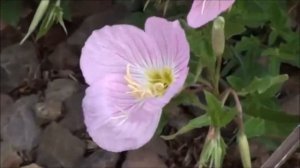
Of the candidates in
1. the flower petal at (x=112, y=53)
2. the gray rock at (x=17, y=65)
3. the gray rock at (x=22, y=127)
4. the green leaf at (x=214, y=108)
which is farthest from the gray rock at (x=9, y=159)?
the green leaf at (x=214, y=108)

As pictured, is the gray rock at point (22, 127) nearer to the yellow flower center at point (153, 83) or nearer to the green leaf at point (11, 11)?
the green leaf at point (11, 11)

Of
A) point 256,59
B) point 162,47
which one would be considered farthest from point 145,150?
point 162,47

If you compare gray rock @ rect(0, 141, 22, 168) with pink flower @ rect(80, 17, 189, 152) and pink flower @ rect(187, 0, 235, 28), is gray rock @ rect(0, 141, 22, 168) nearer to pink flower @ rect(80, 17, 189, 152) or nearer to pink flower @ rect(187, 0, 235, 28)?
pink flower @ rect(80, 17, 189, 152)

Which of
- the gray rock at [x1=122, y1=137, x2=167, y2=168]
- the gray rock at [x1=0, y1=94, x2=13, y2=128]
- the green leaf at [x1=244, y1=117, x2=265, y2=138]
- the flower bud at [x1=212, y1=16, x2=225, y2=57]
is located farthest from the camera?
the gray rock at [x1=0, y1=94, x2=13, y2=128]

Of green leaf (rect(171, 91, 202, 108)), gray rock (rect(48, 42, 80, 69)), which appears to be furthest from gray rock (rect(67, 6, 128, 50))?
green leaf (rect(171, 91, 202, 108))

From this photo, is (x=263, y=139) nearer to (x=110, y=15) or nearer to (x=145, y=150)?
(x=145, y=150)
